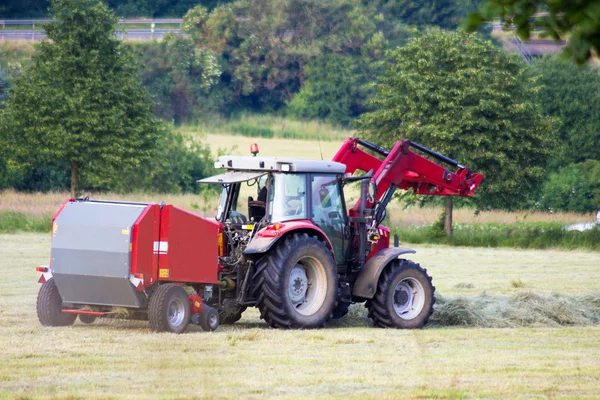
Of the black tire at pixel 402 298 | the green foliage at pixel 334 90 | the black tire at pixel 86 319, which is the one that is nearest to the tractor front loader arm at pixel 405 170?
A: the black tire at pixel 402 298

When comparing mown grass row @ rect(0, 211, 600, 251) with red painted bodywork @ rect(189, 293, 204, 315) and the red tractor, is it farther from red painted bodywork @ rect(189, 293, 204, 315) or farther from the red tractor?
red painted bodywork @ rect(189, 293, 204, 315)

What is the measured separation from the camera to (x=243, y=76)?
79.6 metres

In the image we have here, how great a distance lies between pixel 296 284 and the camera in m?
13.2

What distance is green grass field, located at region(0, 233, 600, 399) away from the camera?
892cm

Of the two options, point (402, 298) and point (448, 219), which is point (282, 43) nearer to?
point (448, 219)

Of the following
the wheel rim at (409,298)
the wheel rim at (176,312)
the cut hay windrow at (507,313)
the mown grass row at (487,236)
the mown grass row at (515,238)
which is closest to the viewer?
the wheel rim at (176,312)

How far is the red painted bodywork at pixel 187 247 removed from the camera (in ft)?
40.0

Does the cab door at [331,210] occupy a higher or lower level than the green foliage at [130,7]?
lower

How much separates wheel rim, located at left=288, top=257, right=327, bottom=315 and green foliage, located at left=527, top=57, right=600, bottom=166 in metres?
49.7

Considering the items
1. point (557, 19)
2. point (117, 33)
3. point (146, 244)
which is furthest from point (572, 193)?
point (557, 19)

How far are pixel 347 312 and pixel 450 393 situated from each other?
19.4 ft

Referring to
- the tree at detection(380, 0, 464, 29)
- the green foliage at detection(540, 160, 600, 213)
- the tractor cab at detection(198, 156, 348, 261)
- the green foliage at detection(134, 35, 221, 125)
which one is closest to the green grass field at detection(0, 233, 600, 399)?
the tractor cab at detection(198, 156, 348, 261)

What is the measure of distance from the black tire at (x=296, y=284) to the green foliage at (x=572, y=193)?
142 feet

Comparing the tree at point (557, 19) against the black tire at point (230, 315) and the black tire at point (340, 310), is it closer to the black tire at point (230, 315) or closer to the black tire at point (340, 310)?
the black tire at point (230, 315)
